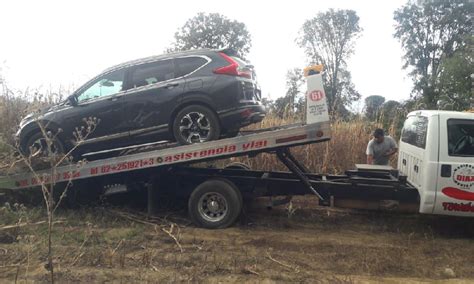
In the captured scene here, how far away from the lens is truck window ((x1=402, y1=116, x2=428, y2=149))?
597cm

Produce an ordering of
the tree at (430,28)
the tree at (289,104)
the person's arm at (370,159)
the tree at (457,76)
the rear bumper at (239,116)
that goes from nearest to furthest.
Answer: the rear bumper at (239,116), the person's arm at (370,159), the tree at (289,104), the tree at (457,76), the tree at (430,28)

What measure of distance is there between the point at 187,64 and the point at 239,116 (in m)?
1.24

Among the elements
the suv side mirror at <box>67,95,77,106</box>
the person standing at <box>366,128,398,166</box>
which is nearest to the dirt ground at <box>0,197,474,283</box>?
the person standing at <box>366,128,398,166</box>

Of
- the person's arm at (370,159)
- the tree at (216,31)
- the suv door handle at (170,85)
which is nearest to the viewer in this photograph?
the suv door handle at (170,85)

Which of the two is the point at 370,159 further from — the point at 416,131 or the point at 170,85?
the point at 170,85

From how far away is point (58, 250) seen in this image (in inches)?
204

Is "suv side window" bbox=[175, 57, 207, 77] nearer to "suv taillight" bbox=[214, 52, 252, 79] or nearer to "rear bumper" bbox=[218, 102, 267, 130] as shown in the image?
"suv taillight" bbox=[214, 52, 252, 79]

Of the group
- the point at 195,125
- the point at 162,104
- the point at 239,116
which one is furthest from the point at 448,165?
the point at 162,104

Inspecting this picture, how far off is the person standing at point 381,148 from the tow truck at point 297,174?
2.93 feet

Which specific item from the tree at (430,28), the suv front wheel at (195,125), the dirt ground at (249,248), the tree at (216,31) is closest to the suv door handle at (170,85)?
the suv front wheel at (195,125)

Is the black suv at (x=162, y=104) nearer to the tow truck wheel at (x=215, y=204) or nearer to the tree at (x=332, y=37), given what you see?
the tow truck wheel at (x=215, y=204)

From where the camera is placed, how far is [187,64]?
677 centimetres

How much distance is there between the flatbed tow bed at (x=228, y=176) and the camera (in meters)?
5.93

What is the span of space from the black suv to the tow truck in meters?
0.32
